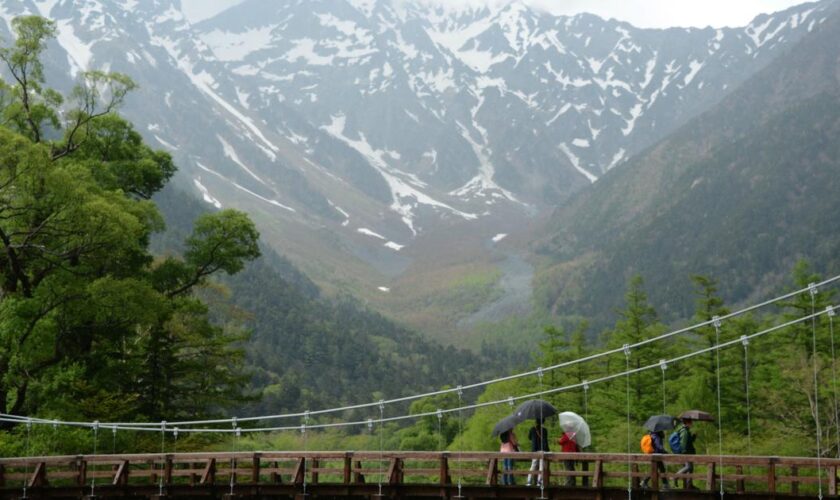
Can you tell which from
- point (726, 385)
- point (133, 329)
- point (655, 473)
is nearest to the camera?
point (655, 473)

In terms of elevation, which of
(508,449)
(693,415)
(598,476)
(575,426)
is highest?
(693,415)

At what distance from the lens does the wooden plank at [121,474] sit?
28.1 meters

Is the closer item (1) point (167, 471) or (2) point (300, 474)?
(2) point (300, 474)

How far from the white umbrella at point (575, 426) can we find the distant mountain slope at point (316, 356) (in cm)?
9848

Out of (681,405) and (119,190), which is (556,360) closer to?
(681,405)

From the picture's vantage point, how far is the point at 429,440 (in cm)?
7625

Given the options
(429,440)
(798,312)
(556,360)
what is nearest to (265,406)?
(429,440)

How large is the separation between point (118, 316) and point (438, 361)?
144663mm

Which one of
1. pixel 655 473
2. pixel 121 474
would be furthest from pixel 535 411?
pixel 121 474

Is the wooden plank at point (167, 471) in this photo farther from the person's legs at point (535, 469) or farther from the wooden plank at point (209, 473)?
the person's legs at point (535, 469)

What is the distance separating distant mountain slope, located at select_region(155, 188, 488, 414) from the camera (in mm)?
140387

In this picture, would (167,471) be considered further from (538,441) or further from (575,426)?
(575,426)

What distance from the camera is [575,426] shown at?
948 inches

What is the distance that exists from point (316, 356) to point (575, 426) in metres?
142
